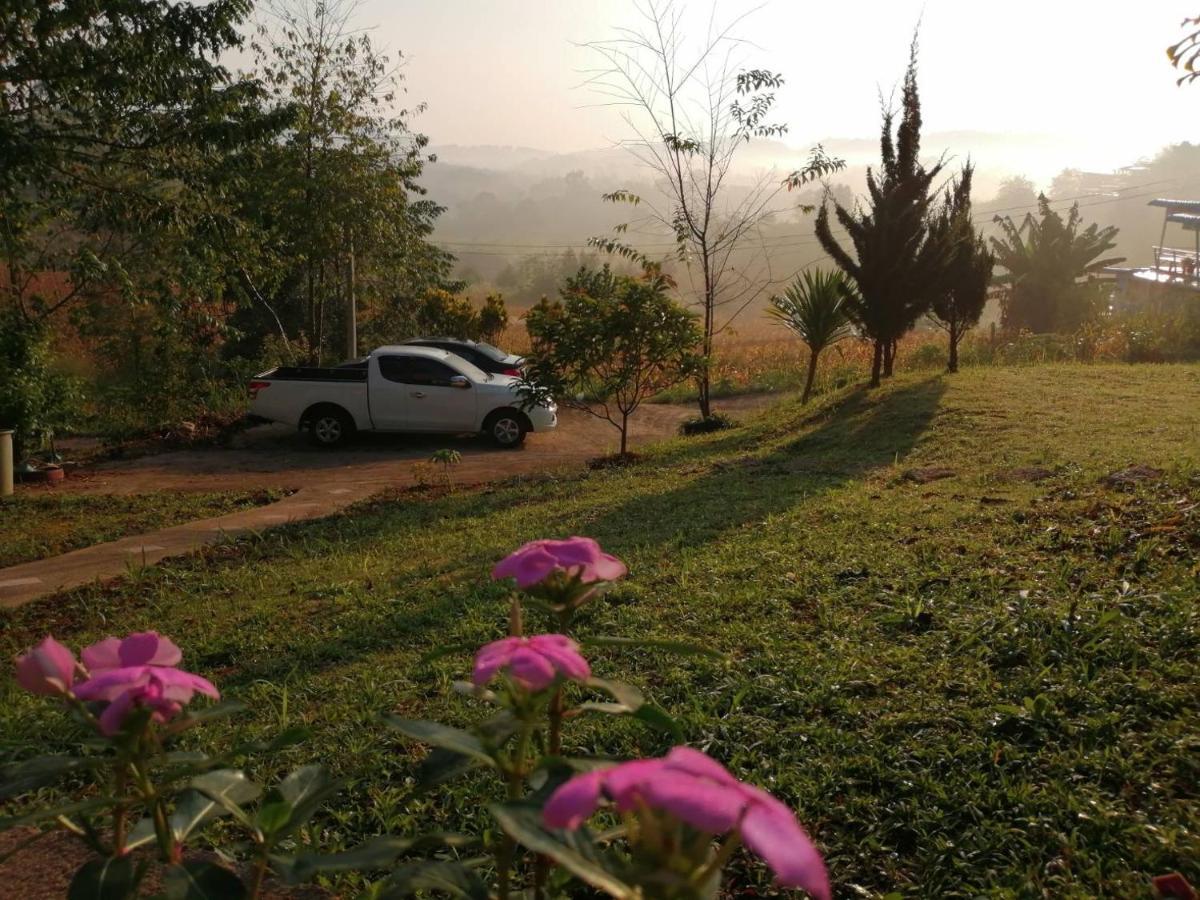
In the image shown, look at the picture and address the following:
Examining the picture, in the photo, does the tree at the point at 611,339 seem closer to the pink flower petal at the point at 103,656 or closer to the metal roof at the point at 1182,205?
the pink flower petal at the point at 103,656

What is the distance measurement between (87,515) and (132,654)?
29.0 feet

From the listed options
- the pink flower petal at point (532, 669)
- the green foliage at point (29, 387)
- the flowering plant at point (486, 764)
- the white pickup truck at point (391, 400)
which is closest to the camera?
the flowering plant at point (486, 764)

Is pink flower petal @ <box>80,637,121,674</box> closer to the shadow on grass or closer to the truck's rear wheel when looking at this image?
the shadow on grass

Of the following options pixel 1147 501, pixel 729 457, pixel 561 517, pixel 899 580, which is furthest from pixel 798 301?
pixel 899 580

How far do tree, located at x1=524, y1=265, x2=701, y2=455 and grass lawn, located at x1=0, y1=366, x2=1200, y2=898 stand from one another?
3.53 metres

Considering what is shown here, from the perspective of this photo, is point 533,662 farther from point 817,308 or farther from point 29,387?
A: point 817,308

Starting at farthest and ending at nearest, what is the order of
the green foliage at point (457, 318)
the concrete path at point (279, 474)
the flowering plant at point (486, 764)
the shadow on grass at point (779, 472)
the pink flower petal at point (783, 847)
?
the green foliage at point (457, 318) → the concrete path at point (279, 474) → the shadow on grass at point (779, 472) → the flowering plant at point (486, 764) → the pink flower petal at point (783, 847)

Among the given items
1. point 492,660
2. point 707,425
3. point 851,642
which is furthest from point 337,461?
point 492,660

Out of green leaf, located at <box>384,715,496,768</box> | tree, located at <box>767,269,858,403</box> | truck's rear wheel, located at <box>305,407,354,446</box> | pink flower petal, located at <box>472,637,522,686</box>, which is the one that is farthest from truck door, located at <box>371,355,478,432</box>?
pink flower petal, located at <box>472,637,522,686</box>

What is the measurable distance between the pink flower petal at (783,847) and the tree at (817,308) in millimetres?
12723

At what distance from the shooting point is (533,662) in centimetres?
87

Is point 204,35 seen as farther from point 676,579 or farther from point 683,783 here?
point 683,783

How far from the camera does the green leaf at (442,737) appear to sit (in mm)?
1089

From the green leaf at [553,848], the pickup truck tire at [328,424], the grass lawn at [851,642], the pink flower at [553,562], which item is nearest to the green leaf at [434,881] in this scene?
the green leaf at [553,848]
